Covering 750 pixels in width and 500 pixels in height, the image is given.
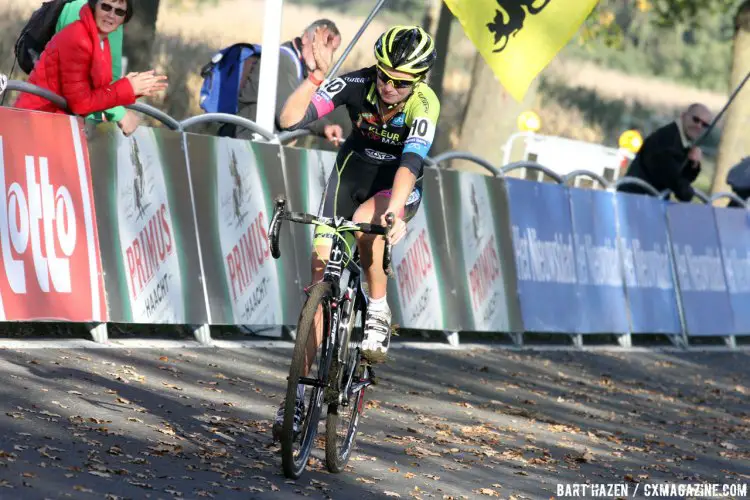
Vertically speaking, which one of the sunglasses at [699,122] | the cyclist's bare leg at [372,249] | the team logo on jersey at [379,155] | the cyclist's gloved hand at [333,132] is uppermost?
the sunglasses at [699,122]

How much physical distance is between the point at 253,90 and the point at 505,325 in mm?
3743

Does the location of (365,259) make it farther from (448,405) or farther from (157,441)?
(448,405)

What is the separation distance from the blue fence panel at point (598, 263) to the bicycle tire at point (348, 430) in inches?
324

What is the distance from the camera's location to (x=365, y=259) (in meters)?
8.05

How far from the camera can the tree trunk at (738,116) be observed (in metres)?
27.4

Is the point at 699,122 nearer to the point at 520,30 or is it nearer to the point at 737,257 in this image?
the point at 737,257

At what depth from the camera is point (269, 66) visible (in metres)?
12.4

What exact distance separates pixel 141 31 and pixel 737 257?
8.12 metres

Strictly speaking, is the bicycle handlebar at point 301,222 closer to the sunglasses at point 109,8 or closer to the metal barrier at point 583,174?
the sunglasses at point 109,8

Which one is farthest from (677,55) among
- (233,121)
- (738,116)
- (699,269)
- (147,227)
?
(147,227)

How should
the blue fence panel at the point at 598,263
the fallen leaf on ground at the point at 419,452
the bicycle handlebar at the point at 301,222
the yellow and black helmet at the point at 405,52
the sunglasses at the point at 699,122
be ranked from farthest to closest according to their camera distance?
the sunglasses at the point at 699,122 → the blue fence panel at the point at 598,263 → the fallen leaf on ground at the point at 419,452 → the yellow and black helmet at the point at 405,52 → the bicycle handlebar at the point at 301,222

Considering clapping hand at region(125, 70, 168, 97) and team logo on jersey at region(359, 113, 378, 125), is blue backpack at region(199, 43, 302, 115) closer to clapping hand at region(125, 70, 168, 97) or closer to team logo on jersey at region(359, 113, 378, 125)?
clapping hand at region(125, 70, 168, 97)

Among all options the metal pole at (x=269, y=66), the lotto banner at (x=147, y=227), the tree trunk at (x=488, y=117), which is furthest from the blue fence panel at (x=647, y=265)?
the lotto banner at (x=147, y=227)

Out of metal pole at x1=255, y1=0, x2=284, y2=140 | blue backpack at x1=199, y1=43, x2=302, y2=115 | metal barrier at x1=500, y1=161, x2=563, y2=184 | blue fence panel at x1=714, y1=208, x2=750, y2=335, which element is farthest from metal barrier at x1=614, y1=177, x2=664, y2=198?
metal pole at x1=255, y1=0, x2=284, y2=140
